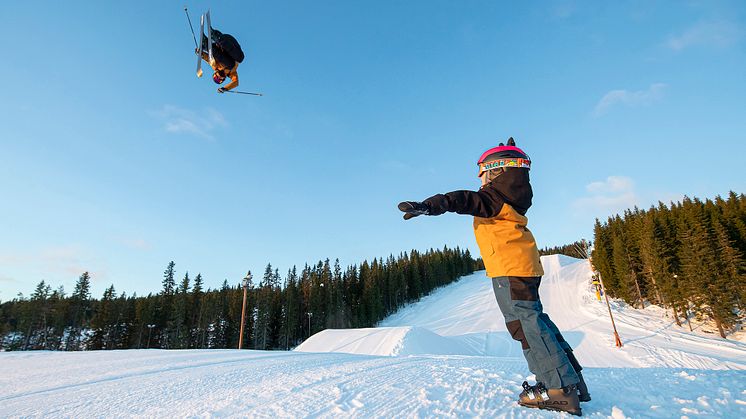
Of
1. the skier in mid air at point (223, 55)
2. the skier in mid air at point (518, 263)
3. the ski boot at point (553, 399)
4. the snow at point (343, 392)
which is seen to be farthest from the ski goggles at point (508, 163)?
the skier in mid air at point (223, 55)

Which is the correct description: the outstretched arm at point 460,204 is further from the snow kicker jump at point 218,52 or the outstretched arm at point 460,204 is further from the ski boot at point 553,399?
the snow kicker jump at point 218,52

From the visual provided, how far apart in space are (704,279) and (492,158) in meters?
39.7

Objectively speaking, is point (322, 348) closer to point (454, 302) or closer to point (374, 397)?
point (374, 397)

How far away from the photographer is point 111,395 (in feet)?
Answer: 10.2

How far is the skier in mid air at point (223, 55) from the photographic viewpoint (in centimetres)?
640

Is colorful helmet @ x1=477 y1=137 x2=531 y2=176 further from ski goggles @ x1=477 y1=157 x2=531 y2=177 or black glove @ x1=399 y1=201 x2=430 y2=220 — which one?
Answer: black glove @ x1=399 y1=201 x2=430 y2=220

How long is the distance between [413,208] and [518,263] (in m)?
0.98

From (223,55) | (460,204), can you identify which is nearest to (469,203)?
(460,204)

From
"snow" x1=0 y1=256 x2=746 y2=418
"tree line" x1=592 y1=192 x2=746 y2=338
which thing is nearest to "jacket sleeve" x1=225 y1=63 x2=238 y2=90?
"snow" x1=0 y1=256 x2=746 y2=418

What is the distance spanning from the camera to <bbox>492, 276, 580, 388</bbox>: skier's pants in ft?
7.93

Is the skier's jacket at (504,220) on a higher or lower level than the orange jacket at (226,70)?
lower

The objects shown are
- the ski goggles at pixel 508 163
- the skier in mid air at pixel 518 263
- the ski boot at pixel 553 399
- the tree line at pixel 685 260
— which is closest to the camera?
the ski boot at pixel 553 399

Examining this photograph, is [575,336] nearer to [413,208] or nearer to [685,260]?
[685,260]

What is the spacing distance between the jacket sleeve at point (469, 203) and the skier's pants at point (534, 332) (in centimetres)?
58
